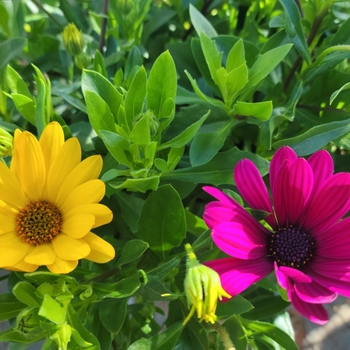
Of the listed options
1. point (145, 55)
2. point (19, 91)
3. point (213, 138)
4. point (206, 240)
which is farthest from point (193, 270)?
point (145, 55)

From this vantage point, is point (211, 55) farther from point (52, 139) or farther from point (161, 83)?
point (52, 139)

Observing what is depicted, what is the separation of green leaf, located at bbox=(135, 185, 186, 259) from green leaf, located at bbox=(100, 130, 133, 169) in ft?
0.15

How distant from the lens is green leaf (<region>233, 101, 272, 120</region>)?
1.33ft

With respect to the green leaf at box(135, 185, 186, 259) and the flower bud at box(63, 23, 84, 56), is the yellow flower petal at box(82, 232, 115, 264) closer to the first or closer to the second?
the green leaf at box(135, 185, 186, 259)

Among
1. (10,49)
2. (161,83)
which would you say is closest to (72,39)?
(10,49)

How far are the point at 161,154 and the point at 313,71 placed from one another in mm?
193

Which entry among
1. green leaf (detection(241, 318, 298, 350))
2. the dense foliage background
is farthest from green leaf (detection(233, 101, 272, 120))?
green leaf (detection(241, 318, 298, 350))

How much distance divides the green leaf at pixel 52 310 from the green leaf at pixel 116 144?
13cm

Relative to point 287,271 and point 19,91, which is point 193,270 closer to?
point 287,271

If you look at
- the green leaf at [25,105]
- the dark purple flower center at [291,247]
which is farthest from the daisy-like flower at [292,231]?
the green leaf at [25,105]

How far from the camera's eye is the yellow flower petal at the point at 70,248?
0.33 m

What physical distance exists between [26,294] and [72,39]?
0.30m

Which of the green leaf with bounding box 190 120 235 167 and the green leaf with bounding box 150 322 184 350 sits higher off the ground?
the green leaf with bounding box 190 120 235 167

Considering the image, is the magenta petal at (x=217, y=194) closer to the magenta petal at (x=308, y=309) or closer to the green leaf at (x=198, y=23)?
the magenta petal at (x=308, y=309)
